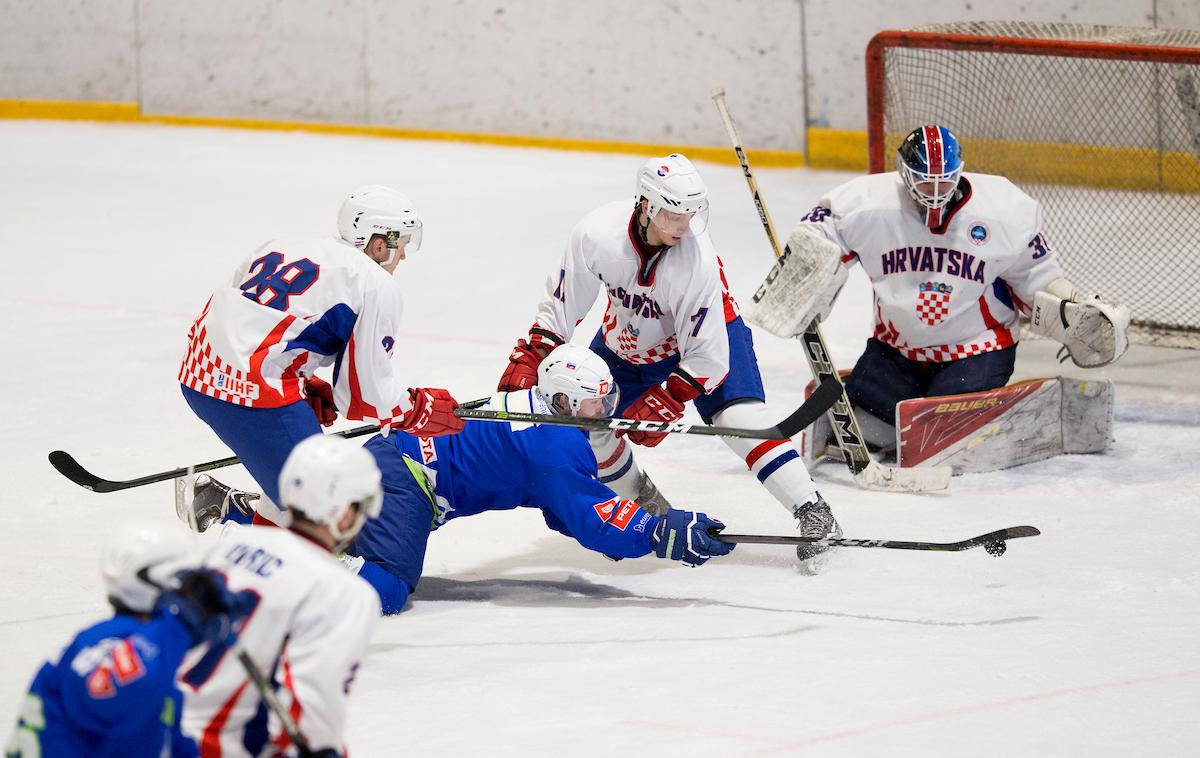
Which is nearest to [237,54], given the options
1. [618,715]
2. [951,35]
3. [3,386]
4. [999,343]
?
[3,386]

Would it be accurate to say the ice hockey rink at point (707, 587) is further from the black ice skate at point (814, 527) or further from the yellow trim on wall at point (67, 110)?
the yellow trim on wall at point (67, 110)

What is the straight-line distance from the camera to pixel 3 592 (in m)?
3.69

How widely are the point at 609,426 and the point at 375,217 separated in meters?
0.67

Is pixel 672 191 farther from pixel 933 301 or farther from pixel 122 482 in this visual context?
pixel 122 482

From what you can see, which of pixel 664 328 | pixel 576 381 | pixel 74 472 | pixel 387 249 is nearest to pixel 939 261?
pixel 664 328

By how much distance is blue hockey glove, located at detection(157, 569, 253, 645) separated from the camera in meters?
1.94

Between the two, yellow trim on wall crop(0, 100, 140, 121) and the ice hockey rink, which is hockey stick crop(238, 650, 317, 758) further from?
yellow trim on wall crop(0, 100, 140, 121)

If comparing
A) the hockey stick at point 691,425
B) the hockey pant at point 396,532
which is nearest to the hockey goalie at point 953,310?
the hockey stick at point 691,425

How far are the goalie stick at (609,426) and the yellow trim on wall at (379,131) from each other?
5.76m

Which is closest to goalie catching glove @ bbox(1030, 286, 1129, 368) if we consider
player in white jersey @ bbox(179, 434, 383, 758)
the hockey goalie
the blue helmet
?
the hockey goalie

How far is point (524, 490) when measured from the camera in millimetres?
3635

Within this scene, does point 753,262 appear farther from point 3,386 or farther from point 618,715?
point 618,715

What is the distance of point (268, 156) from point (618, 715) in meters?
7.50

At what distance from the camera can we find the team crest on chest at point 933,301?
15.5 ft
